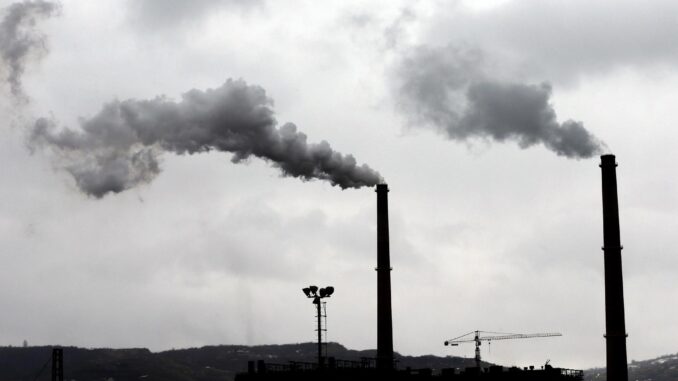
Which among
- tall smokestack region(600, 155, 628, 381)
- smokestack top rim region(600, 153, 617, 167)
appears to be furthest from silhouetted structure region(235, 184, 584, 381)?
smokestack top rim region(600, 153, 617, 167)

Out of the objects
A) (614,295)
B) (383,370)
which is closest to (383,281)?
(383,370)

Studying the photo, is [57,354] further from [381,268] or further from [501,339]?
[501,339]

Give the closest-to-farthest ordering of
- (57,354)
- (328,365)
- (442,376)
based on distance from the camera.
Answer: (442,376) → (328,365) → (57,354)

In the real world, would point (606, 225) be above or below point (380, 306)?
above

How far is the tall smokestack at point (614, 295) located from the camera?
76.4m

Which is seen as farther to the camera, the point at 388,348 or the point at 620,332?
the point at 388,348

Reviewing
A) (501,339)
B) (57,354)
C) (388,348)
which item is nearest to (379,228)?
(388,348)

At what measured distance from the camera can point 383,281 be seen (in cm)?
8238

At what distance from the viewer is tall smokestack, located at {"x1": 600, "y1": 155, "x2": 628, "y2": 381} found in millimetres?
76438

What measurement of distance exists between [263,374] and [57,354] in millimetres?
19708

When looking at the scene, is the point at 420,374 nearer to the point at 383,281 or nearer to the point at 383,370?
the point at 383,370

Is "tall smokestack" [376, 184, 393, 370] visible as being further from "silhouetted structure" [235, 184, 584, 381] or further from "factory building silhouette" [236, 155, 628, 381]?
"factory building silhouette" [236, 155, 628, 381]

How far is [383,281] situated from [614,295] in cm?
1688

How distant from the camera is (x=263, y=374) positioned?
81.2 metres
